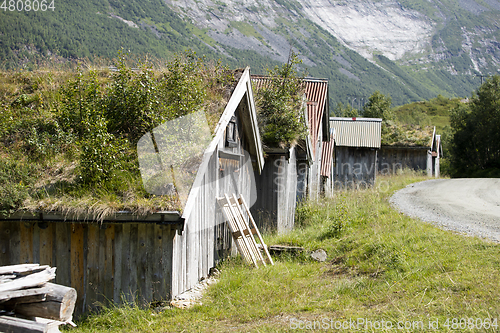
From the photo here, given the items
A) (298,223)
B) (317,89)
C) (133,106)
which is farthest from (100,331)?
(317,89)

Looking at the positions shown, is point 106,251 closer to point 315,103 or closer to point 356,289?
point 356,289

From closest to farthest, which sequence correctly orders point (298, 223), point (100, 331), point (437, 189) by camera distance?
point (100, 331) → point (298, 223) → point (437, 189)

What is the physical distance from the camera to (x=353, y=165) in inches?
1096

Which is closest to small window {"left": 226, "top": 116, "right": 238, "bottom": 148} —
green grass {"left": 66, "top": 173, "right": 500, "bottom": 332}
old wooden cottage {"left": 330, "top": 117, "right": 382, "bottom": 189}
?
green grass {"left": 66, "top": 173, "right": 500, "bottom": 332}

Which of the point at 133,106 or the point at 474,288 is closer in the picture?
the point at 474,288

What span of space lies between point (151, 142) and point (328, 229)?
575 cm

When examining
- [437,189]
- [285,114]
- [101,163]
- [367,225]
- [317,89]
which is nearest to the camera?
[101,163]

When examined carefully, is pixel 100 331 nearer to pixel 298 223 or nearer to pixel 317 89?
pixel 298 223

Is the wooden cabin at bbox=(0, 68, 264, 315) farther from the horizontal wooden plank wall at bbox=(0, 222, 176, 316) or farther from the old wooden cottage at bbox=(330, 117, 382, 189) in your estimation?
the old wooden cottage at bbox=(330, 117, 382, 189)

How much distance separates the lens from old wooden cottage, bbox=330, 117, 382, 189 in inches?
1075

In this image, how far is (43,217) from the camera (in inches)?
245

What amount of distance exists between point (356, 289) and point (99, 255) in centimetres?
438

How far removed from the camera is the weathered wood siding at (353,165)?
27.4 meters

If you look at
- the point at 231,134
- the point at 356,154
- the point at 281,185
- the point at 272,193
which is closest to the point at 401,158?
the point at 356,154
